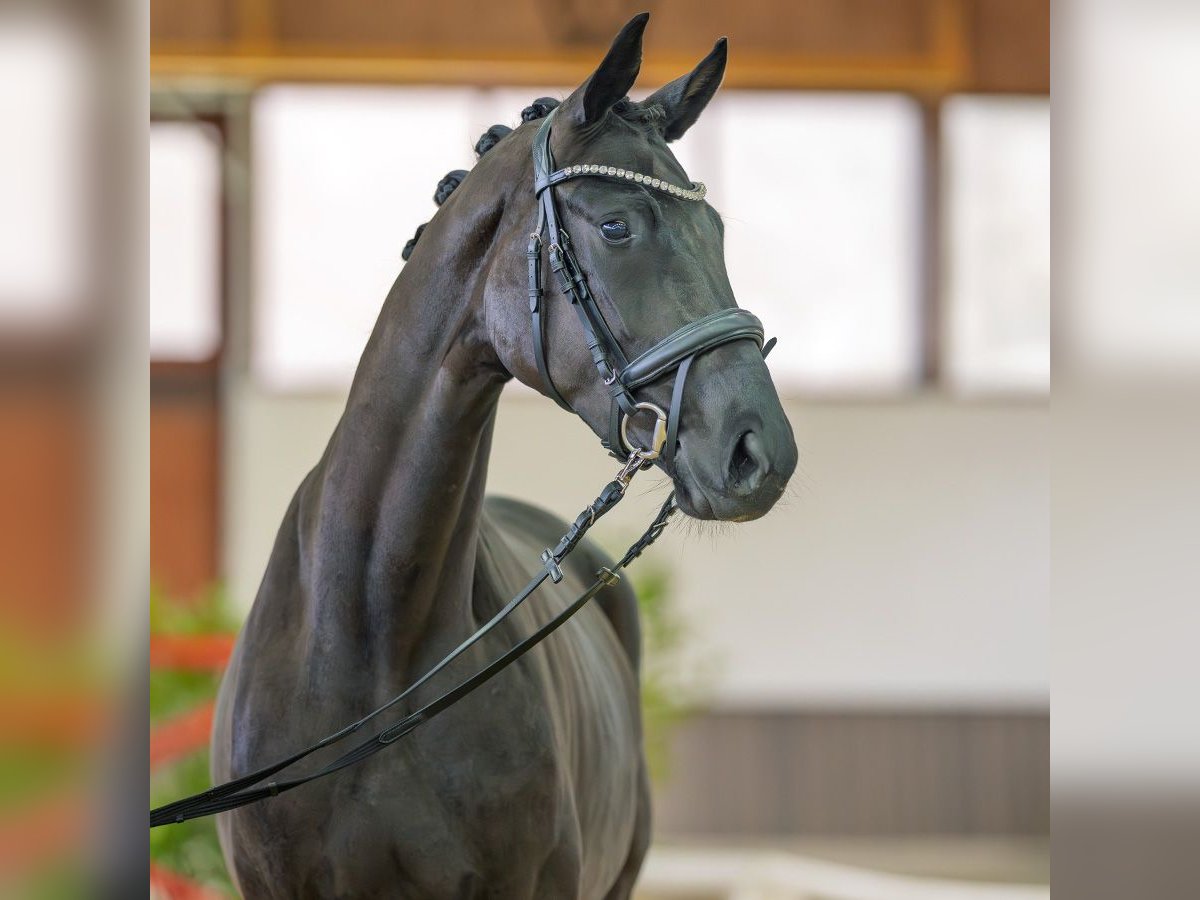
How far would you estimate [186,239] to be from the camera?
515 cm

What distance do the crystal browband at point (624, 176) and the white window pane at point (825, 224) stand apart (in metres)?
Answer: 4.02

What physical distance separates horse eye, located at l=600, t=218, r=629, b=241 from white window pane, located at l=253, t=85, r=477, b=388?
410 cm

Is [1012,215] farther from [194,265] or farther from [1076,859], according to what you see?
[1076,859]

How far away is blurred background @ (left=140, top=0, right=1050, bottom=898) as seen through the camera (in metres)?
5.12

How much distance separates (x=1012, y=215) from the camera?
5.24m

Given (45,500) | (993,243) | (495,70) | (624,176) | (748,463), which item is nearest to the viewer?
(45,500)

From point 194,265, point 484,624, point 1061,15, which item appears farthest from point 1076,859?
point 194,265

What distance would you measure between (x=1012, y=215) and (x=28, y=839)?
5382 mm

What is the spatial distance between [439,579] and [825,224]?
4.19 m

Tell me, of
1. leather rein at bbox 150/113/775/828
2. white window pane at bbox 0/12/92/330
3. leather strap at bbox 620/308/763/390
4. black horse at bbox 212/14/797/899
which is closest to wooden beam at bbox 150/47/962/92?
black horse at bbox 212/14/797/899

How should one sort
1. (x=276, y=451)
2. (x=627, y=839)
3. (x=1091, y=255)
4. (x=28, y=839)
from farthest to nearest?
(x=276, y=451) → (x=627, y=839) → (x=1091, y=255) → (x=28, y=839)

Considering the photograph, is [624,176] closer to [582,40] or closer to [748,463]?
[748,463]

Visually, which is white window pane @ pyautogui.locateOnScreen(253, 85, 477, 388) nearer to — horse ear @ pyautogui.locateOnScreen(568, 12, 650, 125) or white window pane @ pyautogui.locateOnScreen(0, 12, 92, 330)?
horse ear @ pyautogui.locateOnScreen(568, 12, 650, 125)

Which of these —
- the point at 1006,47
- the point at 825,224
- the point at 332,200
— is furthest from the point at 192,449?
the point at 1006,47
